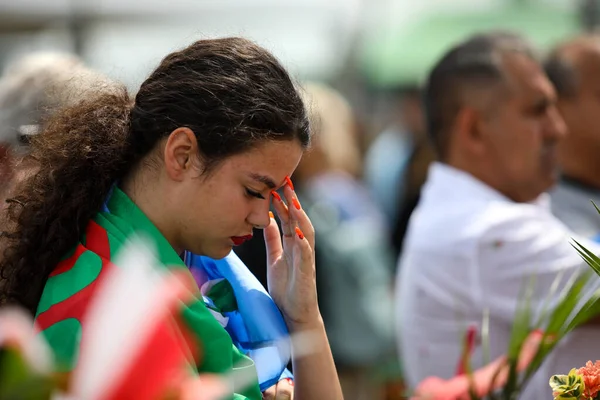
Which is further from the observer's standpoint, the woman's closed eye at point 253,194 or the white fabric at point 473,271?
the white fabric at point 473,271

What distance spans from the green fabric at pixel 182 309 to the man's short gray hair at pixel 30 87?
600mm

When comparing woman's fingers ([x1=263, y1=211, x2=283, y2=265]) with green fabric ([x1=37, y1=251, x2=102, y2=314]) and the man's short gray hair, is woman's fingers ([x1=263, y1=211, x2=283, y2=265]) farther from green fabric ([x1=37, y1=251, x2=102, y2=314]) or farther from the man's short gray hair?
the man's short gray hair

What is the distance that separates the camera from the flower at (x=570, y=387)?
144 cm

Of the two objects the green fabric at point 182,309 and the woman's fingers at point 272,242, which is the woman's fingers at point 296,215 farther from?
the green fabric at point 182,309

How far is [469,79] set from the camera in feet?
10.2

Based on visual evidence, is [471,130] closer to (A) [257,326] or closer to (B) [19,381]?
(A) [257,326]

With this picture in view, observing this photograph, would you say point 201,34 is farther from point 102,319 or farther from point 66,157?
point 102,319

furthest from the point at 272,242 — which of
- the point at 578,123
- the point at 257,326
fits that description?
the point at 578,123

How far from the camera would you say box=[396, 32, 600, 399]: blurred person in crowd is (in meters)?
2.70

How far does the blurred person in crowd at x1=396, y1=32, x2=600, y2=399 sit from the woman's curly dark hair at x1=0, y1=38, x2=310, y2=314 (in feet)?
3.77

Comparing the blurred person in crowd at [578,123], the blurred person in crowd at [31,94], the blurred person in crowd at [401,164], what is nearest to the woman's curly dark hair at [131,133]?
the blurred person in crowd at [31,94]

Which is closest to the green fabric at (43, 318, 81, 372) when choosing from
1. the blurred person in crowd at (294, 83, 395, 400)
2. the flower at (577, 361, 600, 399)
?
the flower at (577, 361, 600, 399)

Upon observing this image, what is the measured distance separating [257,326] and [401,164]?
17.1 ft

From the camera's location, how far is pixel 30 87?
8.53 ft
